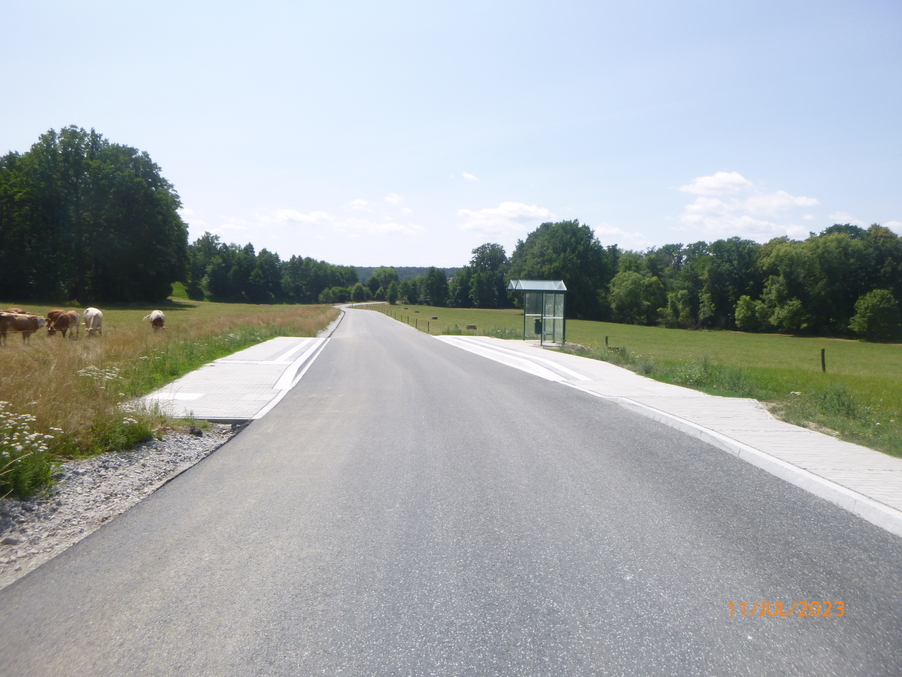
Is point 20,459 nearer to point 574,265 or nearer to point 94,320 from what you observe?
point 94,320

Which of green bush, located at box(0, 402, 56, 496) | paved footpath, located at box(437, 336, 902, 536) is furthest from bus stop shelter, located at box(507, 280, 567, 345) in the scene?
green bush, located at box(0, 402, 56, 496)

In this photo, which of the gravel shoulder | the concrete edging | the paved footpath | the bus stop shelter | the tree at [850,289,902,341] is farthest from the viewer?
the tree at [850,289,902,341]

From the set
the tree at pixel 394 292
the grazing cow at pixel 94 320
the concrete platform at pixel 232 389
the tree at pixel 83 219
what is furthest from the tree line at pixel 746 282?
the grazing cow at pixel 94 320

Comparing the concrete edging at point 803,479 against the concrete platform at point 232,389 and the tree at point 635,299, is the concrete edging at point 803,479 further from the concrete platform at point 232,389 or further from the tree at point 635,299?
the tree at point 635,299

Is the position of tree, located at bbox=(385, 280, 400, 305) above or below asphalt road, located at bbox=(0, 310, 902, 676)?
above

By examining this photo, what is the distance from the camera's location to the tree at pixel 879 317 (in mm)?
64750

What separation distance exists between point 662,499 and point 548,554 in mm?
1873

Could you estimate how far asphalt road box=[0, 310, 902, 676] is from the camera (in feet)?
10.5

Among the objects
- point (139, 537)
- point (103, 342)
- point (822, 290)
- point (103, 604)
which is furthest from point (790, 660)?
point (822, 290)

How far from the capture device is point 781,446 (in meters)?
7.89

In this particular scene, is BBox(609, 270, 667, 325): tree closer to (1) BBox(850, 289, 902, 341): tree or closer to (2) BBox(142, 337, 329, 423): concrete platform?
(1) BBox(850, 289, 902, 341): tree
